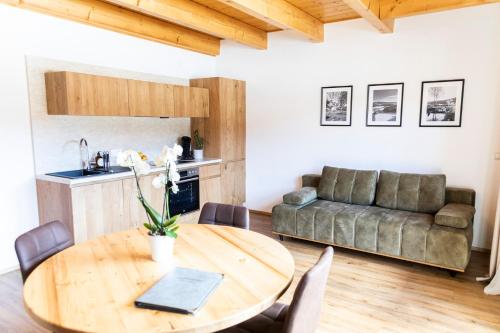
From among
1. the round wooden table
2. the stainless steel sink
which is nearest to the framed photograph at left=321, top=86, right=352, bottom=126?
the stainless steel sink

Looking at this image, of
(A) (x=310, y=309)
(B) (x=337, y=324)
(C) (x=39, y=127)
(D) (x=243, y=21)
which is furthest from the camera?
(D) (x=243, y=21)

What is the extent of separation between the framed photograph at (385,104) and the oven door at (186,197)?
96.0 inches

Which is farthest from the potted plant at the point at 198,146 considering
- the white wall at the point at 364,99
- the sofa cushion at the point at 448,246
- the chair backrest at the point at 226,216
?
the sofa cushion at the point at 448,246

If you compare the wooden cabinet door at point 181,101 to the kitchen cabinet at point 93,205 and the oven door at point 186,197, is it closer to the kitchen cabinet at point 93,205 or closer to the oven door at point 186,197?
the oven door at point 186,197

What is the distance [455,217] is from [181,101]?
350 cm

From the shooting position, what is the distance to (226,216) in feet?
8.69

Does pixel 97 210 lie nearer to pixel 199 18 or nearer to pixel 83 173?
pixel 83 173

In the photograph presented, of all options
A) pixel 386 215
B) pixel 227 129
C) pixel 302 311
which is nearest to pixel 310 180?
pixel 386 215

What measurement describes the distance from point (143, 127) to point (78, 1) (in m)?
1.65

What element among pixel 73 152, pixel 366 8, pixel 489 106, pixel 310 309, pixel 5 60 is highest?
pixel 366 8

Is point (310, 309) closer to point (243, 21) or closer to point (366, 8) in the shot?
point (366, 8)

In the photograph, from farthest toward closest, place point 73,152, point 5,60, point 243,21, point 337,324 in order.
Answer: point 243,21
point 73,152
point 5,60
point 337,324

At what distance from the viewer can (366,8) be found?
3.35m

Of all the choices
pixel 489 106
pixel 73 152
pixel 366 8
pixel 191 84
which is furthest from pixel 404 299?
pixel 191 84
